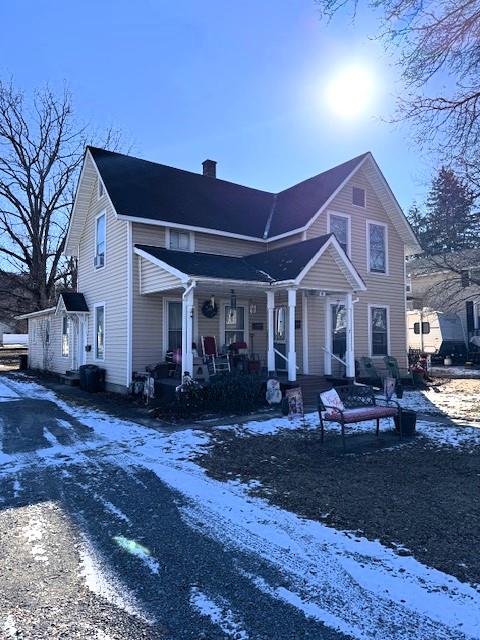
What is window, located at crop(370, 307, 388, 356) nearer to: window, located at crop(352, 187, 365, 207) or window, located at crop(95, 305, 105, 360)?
window, located at crop(352, 187, 365, 207)

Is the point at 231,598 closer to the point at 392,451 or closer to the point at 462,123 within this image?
the point at 392,451

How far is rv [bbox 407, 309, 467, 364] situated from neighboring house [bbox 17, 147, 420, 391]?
29.9ft

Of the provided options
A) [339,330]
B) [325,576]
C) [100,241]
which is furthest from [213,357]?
[325,576]

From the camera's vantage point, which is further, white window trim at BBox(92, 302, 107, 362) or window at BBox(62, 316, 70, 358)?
window at BBox(62, 316, 70, 358)

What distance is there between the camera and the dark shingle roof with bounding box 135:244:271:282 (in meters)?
11.4

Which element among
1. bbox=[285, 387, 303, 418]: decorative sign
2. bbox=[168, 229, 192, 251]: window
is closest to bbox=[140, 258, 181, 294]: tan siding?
bbox=[168, 229, 192, 251]: window

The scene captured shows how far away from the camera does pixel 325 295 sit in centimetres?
1486

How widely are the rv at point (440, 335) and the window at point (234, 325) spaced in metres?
14.1

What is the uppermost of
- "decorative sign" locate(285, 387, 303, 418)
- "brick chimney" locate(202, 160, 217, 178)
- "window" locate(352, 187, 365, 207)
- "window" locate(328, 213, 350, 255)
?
"brick chimney" locate(202, 160, 217, 178)

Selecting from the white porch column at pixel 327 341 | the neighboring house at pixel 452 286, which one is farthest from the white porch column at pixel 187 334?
the neighboring house at pixel 452 286

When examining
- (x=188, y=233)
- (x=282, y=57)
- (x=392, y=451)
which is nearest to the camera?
(x=392, y=451)

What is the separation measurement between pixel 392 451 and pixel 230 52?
9.31 metres

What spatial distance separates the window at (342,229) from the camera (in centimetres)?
1600

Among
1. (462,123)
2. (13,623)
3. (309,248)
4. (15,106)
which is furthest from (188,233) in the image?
(15,106)
